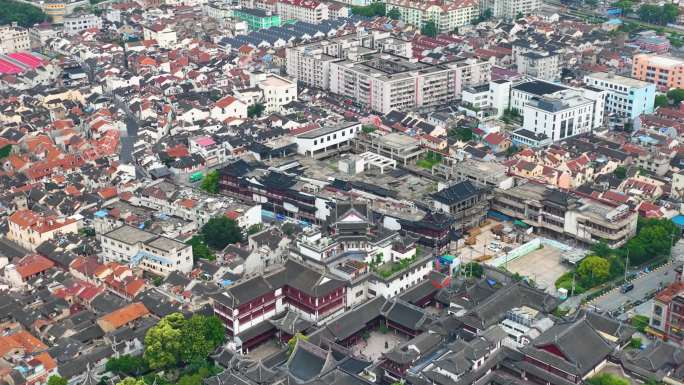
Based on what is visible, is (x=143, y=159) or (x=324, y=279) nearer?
(x=324, y=279)

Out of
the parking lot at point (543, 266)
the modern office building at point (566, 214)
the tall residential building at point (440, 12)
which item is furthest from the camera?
the tall residential building at point (440, 12)

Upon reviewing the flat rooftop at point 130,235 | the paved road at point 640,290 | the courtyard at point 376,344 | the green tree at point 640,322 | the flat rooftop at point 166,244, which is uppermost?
the flat rooftop at point 166,244

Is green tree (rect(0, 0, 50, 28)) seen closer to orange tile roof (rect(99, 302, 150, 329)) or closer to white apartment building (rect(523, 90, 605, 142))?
white apartment building (rect(523, 90, 605, 142))

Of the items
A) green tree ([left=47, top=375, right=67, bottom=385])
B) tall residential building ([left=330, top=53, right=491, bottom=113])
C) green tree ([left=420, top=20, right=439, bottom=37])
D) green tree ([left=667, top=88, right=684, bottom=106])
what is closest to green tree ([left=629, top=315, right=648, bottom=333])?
green tree ([left=47, top=375, right=67, bottom=385])

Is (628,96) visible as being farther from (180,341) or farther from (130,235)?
(180,341)

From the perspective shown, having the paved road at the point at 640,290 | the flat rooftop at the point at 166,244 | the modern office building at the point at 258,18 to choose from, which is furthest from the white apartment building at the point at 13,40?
the paved road at the point at 640,290

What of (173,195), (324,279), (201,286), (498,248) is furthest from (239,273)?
(498,248)

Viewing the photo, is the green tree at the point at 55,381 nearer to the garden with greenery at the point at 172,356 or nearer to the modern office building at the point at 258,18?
the garden with greenery at the point at 172,356

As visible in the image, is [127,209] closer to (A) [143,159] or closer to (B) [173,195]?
(B) [173,195]
